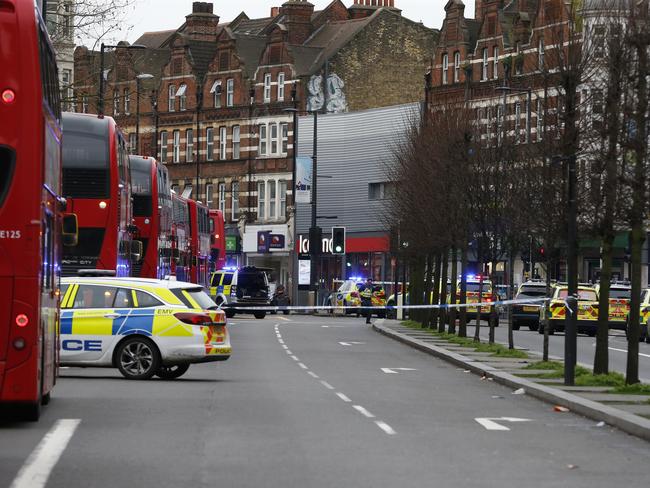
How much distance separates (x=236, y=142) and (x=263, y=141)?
7.47ft

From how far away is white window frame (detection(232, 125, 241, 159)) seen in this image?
10738 centimetres

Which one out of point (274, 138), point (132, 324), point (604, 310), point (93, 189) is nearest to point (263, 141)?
point (274, 138)

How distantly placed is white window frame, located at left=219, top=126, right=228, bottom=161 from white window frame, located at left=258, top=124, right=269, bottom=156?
9.46 ft

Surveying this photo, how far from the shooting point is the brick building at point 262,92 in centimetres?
10444

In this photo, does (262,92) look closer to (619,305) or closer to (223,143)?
(223,143)

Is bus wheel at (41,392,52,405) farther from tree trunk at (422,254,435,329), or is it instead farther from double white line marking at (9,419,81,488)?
tree trunk at (422,254,435,329)

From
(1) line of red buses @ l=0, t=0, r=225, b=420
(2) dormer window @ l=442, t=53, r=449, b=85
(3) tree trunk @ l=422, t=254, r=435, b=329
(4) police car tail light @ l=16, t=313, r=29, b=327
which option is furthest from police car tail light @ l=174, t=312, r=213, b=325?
(2) dormer window @ l=442, t=53, r=449, b=85

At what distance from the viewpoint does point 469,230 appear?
46.1m

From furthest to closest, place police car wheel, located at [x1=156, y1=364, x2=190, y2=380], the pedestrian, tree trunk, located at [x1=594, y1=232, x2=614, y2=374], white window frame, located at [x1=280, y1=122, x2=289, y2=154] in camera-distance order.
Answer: white window frame, located at [x1=280, y1=122, x2=289, y2=154], the pedestrian, police car wheel, located at [x1=156, y1=364, x2=190, y2=380], tree trunk, located at [x1=594, y1=232, x2=614, y2=374]

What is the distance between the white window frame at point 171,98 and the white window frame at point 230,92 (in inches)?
195

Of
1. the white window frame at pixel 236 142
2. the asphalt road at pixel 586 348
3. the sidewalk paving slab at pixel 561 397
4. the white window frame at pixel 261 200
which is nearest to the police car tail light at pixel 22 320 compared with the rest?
the sidewalk paving slab at pixel 561 397

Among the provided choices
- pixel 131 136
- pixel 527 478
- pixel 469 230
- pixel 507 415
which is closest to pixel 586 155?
pixel 507 415

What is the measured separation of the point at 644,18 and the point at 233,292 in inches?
2101

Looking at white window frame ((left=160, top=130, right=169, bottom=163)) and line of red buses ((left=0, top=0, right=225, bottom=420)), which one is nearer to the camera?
line of red buses ((left=0, top=0, right=225, bottom=420))
